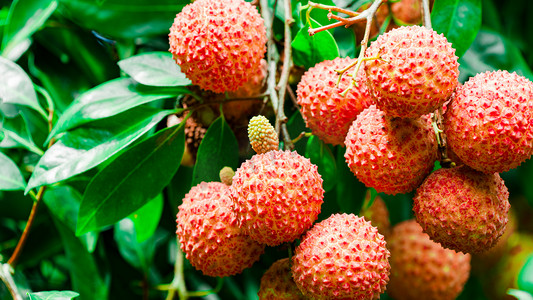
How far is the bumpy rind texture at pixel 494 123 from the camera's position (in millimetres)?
708

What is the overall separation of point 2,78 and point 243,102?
0.56 m

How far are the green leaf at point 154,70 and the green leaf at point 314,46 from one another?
0.24 m

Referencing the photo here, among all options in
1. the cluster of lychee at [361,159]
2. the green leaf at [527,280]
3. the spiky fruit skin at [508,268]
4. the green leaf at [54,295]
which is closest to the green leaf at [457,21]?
the cluster of lychee at [361,159]

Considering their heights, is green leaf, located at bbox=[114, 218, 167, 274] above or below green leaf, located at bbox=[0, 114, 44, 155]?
below

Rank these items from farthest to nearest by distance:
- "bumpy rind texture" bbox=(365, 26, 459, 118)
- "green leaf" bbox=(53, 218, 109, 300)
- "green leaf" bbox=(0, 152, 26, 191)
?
"green leaf" bbox=(53, 218, 109, 300) → "green leaf" bbox=(0, 152, 26, 191) → "bumpy rind texture" bbox=(365, 26, 459, 118)

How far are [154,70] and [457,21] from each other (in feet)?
2.11

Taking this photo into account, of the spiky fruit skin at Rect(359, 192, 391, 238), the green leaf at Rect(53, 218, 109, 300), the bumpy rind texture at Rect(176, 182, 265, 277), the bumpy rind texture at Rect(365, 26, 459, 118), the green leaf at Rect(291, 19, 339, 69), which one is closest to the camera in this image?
the bumpy rind texture at Rect(365, 26, 459, 118)

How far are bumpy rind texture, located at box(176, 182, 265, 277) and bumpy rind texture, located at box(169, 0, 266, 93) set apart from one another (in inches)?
8.6

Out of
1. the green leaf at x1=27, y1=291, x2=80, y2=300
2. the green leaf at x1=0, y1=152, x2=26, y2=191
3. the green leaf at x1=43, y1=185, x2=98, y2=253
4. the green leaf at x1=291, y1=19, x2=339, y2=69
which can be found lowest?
the green leaf at x1=43, y1=185, x2=98, y2=253

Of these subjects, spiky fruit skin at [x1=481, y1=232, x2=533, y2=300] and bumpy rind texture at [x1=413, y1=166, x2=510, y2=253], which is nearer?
bumpy rind texture at [x1=413, y1=166, x2=510, y2=253]

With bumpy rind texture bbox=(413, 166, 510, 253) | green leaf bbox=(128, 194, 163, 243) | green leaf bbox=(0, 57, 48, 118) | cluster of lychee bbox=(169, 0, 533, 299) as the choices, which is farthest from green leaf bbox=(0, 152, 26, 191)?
bumpy rind texture bbox=(413, 166, 510, 253)

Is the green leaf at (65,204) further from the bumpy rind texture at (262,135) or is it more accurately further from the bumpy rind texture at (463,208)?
the bumpy rind texture at (463,208)

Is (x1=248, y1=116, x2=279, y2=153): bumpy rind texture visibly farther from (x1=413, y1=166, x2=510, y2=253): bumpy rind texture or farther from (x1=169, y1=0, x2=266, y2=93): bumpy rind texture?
(x1=413, y1=166, x2=510, y2=253): bumpy rind texture

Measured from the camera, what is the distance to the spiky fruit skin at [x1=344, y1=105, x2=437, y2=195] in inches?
30.2
